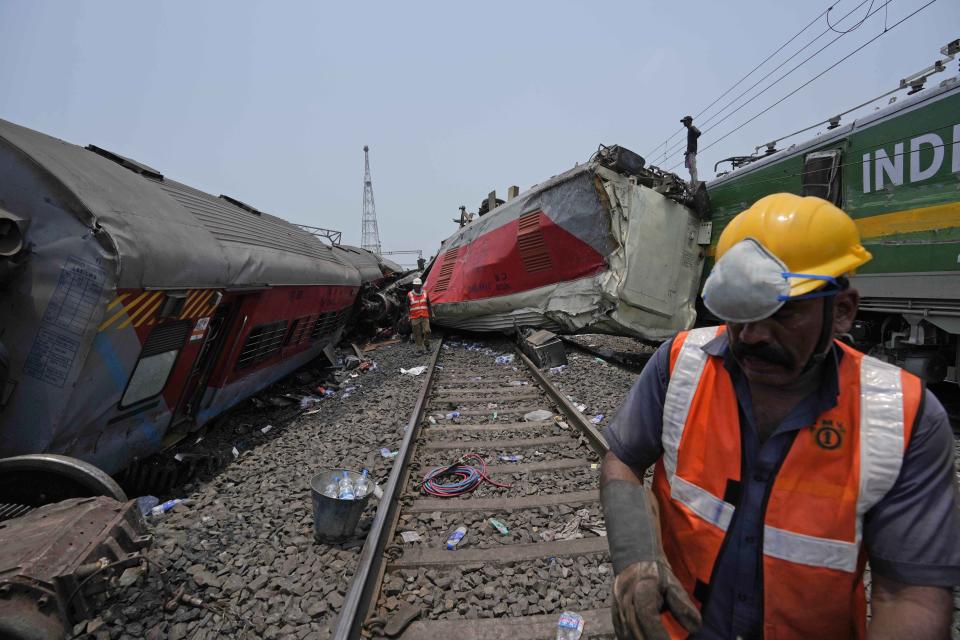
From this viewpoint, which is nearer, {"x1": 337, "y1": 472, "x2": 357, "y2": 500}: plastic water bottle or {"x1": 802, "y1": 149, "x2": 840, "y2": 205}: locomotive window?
{"x1": 337, "y1": 472, "x2": 357, "y2": 500}: plastic water bottle

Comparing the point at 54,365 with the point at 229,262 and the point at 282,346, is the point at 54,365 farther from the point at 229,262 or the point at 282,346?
the point at 282,346

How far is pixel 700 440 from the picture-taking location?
127 centimetres

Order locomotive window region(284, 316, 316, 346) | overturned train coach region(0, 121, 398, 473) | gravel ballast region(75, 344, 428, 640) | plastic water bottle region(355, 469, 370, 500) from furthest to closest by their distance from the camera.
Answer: locomotive window region(284, 316, 316, 346)
plastic water bottle region(355, 469, 370, 500)
overturned train coach region(0, 121, 398, 473)
gravel ballast region(75, 344, 428, 640)

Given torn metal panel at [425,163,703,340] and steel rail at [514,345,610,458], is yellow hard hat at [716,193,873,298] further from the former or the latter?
torn metal panel at [425,163,703,340]

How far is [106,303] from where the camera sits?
9.27ft

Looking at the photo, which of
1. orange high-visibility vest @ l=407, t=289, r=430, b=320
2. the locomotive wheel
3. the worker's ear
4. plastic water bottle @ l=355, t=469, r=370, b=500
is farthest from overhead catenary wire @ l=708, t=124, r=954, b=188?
the locomotive wheel

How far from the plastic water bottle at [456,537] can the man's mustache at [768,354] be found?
2431 mm

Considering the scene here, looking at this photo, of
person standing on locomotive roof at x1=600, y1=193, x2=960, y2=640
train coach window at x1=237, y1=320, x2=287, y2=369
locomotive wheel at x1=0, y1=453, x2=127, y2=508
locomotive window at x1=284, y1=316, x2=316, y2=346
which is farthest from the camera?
locomotive window at x1=284, y1=316, x2=316, y2=346

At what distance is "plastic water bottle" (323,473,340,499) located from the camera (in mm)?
3191

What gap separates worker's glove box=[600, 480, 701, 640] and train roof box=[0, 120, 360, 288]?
318 cm

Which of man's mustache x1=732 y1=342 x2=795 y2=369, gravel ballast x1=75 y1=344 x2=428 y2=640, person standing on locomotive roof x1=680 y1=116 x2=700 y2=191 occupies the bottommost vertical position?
gravel ballast x1=75 y1=344 x2=428 y2=640

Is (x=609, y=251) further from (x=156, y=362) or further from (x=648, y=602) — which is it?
(x=648, y=602)

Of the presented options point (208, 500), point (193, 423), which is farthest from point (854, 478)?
point (193, 423)

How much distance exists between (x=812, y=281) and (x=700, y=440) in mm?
494
